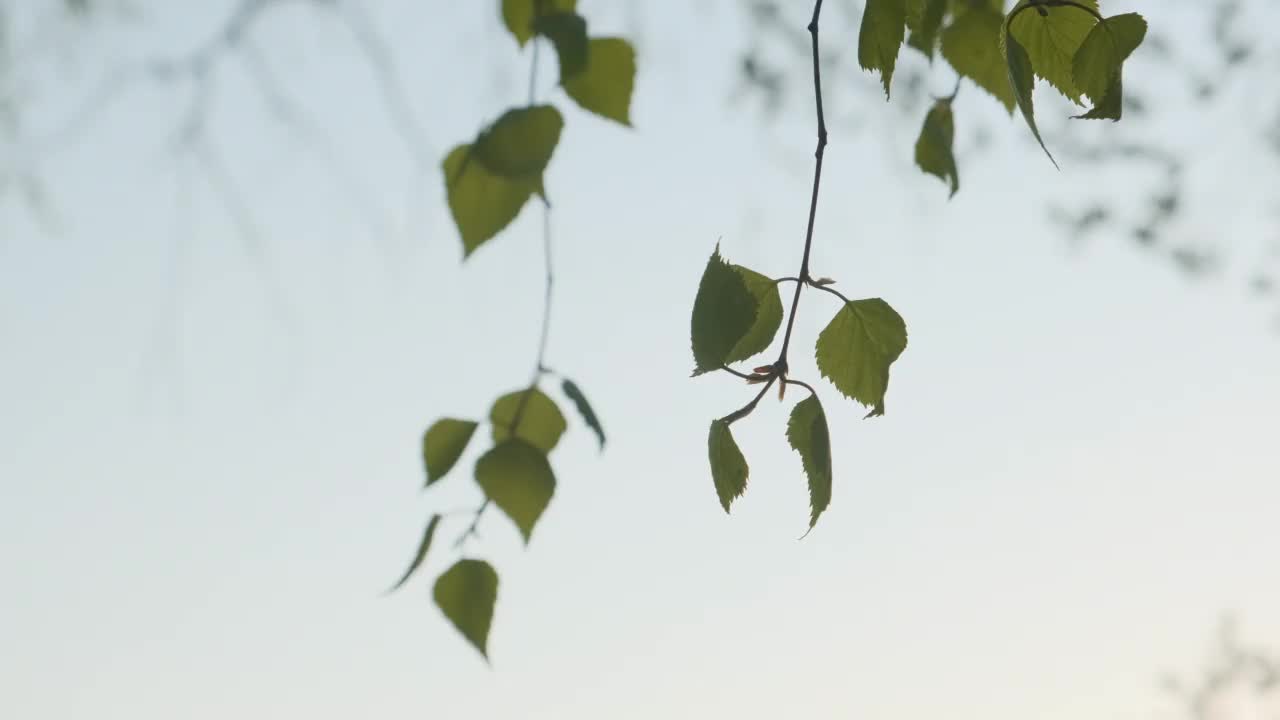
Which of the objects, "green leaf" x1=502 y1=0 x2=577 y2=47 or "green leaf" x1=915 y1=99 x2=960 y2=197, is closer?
"green leaf" x1=502 y1=0 x2=577 y2=47

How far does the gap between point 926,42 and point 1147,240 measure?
241cm

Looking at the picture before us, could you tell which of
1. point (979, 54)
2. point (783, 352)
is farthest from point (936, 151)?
point (783, 352)

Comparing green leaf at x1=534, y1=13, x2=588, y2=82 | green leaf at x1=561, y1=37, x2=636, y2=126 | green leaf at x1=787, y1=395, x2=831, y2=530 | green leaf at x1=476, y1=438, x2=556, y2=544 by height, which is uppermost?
green leaf at x1=561, y1=37, x2=636, y2=126

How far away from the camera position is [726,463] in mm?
282

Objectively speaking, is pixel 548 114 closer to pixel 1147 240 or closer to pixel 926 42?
pixel 926 42

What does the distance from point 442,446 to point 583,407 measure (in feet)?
0.12

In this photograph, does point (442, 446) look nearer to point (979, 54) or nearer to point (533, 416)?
point (533, 416)

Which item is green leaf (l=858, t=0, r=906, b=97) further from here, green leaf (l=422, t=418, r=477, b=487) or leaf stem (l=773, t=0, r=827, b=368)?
green leaf (l=422, t=418, r=477, b=487)

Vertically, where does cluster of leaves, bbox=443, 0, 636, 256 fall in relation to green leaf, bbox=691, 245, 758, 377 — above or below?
above

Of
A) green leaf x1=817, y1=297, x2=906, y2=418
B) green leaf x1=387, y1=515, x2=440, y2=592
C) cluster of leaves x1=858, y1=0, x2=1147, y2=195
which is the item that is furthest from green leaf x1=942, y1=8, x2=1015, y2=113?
green leaf x1=387, y1=515, x2=440, y2=592

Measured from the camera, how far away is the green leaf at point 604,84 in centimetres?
27

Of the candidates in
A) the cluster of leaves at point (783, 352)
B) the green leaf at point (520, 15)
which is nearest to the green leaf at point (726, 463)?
the cluster of leaves at point (783, 352)

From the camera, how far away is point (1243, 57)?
2.40 meters

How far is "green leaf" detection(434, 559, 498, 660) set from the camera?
0.96ft
